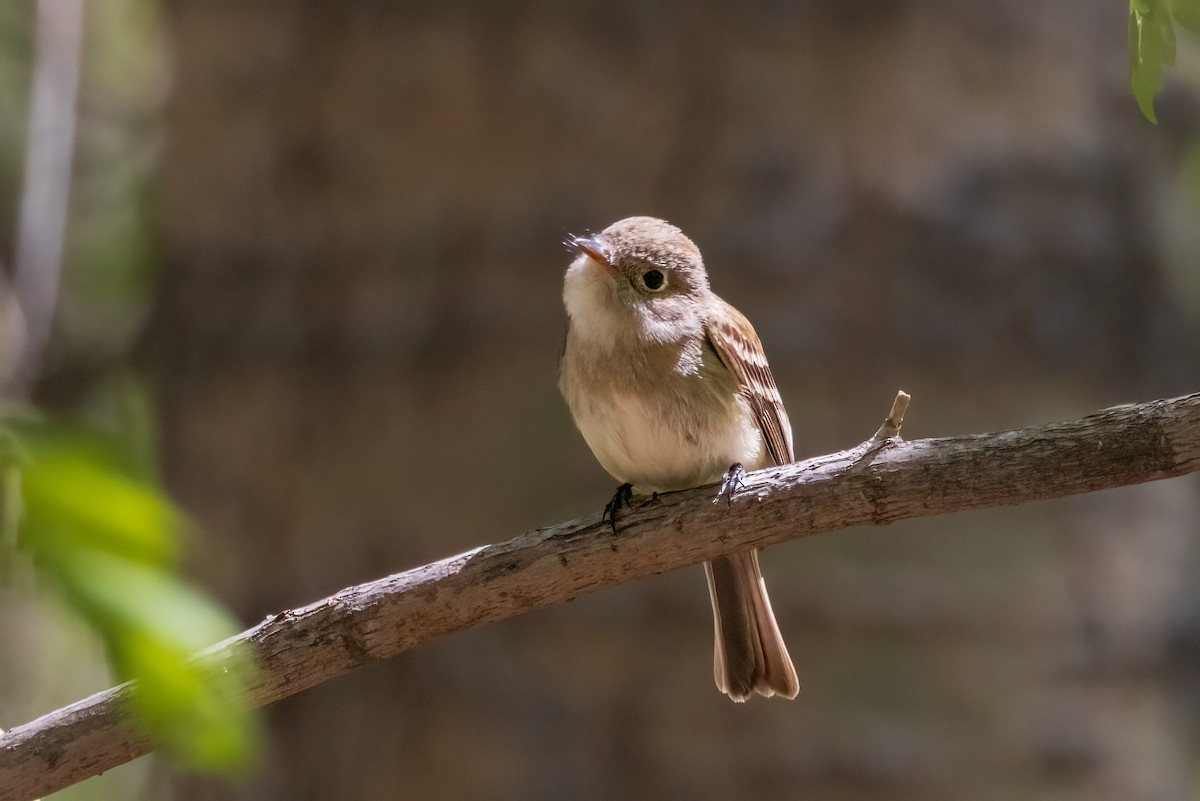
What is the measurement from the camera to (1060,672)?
440 centimetres

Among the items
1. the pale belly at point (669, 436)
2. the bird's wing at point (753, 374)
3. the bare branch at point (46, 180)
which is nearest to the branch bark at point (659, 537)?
the pale belly at point (669, 436)

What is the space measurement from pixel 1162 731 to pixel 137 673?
4424mm

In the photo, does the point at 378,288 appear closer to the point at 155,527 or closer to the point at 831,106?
the point at 831,106

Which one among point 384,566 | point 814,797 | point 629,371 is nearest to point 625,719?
point 814,797

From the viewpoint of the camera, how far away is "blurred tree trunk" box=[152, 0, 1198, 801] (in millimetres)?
4312

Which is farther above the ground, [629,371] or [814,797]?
[629,371]

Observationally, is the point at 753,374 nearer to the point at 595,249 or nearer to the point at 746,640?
the point at 595,249

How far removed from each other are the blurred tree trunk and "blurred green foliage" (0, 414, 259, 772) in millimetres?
3252

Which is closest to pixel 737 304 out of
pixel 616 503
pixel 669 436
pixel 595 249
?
pixel 595 249

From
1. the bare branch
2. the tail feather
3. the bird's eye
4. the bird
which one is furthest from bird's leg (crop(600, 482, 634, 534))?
the bare branch

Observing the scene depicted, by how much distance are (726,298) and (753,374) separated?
3.10 ft

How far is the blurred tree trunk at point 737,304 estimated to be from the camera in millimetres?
4312

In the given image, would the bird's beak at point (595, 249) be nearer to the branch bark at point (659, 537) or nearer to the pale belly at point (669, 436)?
the pale belly at point (669, 436)

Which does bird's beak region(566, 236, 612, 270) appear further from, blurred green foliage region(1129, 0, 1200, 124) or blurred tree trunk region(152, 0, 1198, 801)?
blurred green foliage region(1129, 0, 1200, 124)
